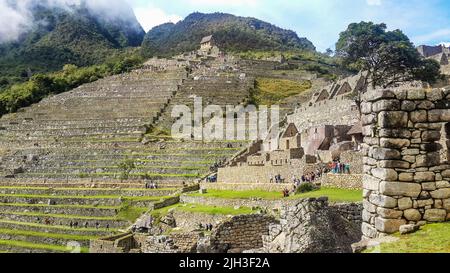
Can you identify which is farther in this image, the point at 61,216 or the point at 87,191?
the point at 87,191

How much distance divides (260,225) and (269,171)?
1436 cm

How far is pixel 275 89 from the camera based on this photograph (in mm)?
59844

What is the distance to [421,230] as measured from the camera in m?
5.96

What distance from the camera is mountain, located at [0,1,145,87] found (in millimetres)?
97806

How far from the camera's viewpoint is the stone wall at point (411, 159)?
6.09 meters

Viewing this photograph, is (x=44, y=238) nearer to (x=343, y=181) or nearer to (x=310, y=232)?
(x=343, y=181)

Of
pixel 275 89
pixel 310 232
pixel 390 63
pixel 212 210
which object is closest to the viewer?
pixel 310 232

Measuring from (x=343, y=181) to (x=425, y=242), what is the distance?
1260 cm

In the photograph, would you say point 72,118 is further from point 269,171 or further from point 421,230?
point 421,230

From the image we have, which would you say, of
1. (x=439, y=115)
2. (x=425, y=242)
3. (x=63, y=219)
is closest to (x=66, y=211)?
(x=63, y=219)

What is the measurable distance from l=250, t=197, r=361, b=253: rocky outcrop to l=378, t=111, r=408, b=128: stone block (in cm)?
203

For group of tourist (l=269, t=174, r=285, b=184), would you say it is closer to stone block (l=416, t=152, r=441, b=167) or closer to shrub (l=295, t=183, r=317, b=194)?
shrub (l=295, t=183, r=317, b=194)

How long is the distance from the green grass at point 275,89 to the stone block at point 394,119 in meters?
46.9

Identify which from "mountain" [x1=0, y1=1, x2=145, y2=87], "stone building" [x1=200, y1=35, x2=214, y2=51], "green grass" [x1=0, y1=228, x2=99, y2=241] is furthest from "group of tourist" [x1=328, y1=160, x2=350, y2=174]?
"stone building" [x1=200, y1=35, x2=214, y2=51]
